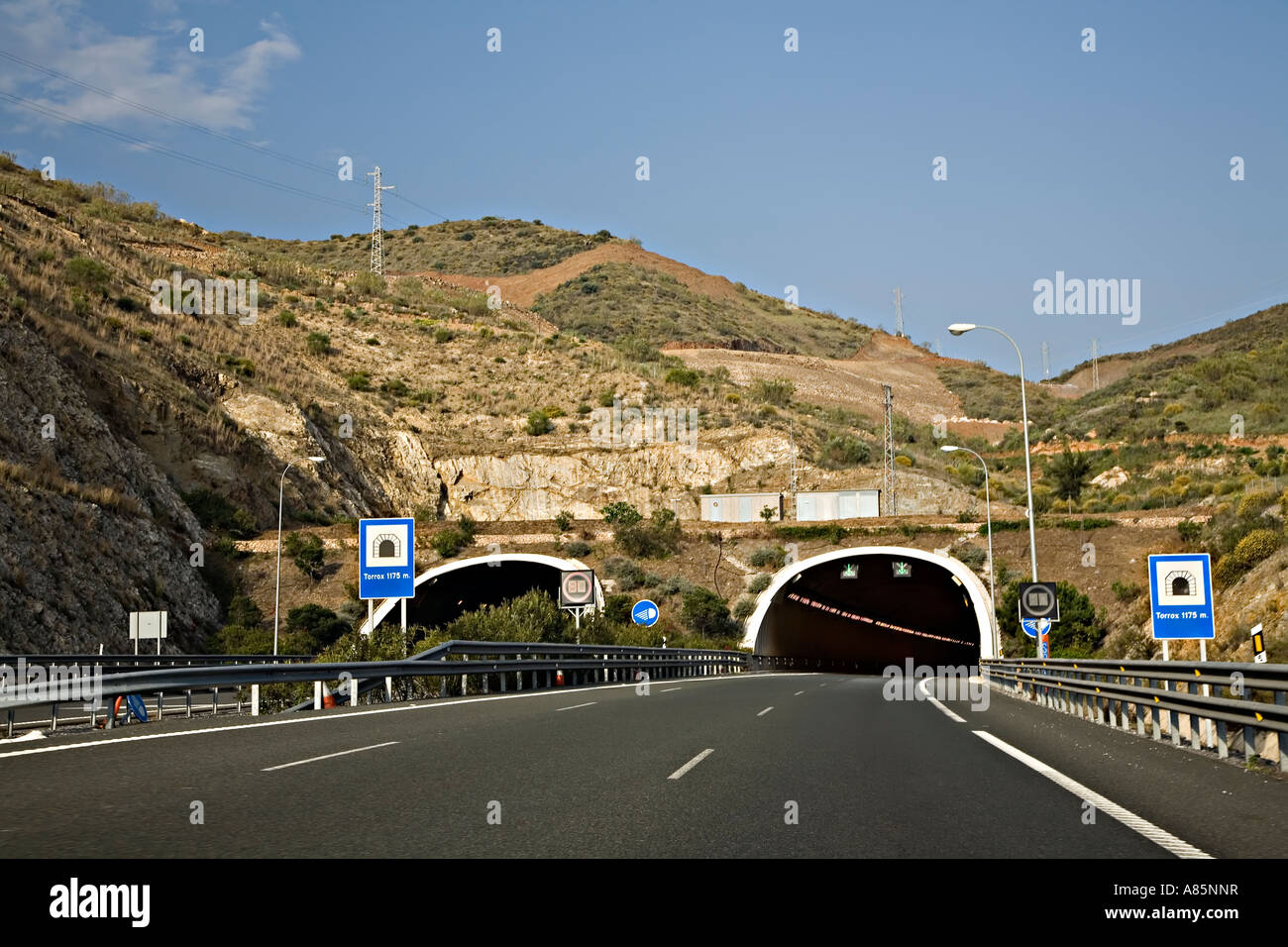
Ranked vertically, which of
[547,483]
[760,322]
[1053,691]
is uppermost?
[760,322]

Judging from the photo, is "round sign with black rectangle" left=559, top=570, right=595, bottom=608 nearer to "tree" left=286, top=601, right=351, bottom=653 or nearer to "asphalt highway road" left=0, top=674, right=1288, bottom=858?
"tree" left=286, top=601, right=351, bottom=653

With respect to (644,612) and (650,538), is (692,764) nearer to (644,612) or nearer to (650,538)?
(644,612)

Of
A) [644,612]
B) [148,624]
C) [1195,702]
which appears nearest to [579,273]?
[644,612]

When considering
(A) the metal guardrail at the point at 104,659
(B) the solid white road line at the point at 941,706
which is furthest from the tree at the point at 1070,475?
(A) the metal guardrail at the point at 104,659

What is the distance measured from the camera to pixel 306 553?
2454 inches

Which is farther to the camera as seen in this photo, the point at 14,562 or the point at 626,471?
the point at 626,471

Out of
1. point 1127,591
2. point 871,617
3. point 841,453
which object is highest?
point 841,453

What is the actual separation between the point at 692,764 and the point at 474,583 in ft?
185

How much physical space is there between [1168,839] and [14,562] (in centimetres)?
3901

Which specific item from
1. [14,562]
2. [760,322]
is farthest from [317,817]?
[760,322]

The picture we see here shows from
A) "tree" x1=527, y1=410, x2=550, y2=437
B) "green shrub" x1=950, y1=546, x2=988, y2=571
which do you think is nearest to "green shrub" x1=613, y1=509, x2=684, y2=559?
"green shrub" x1=950, y1=546, x2=988, y2=571

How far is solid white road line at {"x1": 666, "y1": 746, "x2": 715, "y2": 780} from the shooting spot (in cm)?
1052

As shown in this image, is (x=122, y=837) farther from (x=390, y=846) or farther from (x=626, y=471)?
(x=626, y=471)

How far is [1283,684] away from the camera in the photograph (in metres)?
10.3
